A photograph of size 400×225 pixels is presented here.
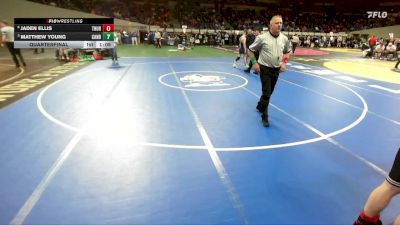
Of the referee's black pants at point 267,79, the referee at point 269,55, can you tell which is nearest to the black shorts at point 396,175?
the referee at point 269,55

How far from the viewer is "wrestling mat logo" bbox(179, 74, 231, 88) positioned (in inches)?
389

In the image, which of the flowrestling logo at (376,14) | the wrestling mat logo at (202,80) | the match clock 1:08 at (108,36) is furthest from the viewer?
the flowrestling logo at (376,14)

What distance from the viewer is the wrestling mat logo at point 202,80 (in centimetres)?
987

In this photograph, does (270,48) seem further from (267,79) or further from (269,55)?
(267,79)

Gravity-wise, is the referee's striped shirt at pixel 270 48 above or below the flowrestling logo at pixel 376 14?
below

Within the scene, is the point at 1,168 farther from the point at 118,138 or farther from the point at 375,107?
the point at 375,107

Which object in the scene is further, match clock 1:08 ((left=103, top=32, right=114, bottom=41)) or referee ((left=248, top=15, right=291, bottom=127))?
match clock 1:08 ((left=103, top=32, right=114, bottom=41))

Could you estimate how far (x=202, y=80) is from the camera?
1064 centimetres

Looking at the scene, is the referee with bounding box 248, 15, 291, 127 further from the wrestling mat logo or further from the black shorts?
the wrestling mat logo

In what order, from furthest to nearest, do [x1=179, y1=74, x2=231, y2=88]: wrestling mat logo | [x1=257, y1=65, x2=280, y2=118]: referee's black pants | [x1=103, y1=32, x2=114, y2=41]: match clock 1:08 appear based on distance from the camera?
[x1=103, y1=32, x2=114, y2=41]: match clock 1:08, [x1=179, y1=74, x2=231, y2=88]: wrestling mat logo, [x1=257, y1=65, x2=280, y2=118]: referee's black pants

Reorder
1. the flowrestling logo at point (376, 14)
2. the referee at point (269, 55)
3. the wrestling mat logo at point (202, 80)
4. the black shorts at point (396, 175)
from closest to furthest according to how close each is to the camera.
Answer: the black shorts at point (396, 175), the referee at point (269, 55), the wrestling mat logo at point (202, 80), the flowrestling logo at point (376, 14)

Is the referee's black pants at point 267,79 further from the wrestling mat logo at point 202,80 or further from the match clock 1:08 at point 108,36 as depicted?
the match clock 1:08 at point 108,36

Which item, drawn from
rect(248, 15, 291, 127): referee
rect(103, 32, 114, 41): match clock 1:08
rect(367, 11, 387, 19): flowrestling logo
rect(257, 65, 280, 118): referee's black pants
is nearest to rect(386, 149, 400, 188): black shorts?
rect(248, 15, 291, 127): referee

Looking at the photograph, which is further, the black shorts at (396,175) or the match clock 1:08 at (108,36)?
the match clock 1:08 at (108,36)
